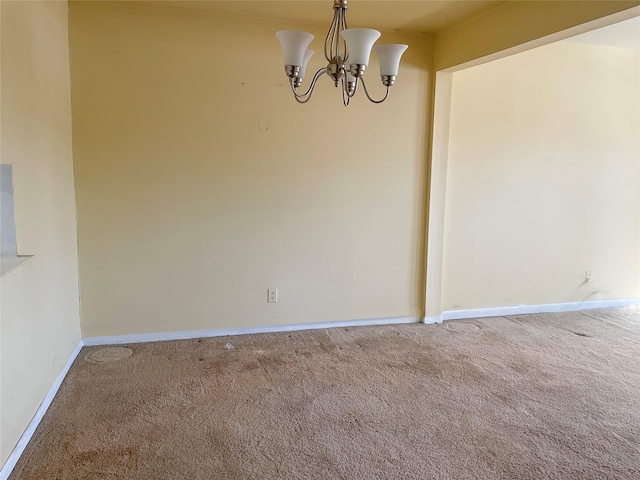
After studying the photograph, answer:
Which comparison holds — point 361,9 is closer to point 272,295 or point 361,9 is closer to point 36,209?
point 272,295

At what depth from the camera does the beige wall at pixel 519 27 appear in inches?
88.6

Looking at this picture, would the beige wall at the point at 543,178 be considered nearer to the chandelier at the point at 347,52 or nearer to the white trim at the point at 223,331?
the white trim at the point at 223,331

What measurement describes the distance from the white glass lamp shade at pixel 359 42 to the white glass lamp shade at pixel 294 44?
161 millimetres

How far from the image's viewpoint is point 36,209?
2291 mm

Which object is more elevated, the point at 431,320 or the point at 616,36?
the point at 616,36

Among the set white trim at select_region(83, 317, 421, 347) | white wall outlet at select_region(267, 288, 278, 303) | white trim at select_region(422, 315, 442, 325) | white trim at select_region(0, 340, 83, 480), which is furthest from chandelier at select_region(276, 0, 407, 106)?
white trim at select_region(422, 315, 442, 325)

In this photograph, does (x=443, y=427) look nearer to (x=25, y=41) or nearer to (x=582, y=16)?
(x=582, y=16)

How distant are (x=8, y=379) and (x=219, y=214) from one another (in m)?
1.72

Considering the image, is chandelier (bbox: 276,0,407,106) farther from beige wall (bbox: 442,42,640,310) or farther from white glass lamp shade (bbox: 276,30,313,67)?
beige wall (bbox: 442,42,640,310)

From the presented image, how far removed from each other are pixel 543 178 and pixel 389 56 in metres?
2.74

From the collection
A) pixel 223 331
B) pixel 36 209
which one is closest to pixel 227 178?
pixel 223 331

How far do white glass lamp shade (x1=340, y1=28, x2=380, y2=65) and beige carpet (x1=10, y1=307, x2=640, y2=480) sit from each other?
5.61 feet

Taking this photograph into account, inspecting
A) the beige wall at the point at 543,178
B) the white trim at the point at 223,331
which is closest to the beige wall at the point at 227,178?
the white trim at the point at 223,331

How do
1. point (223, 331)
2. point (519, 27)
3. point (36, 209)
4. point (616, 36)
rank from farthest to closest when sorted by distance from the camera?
point (616, 36)
point (223, 331)
point (519, 27)
point (36, 209)
